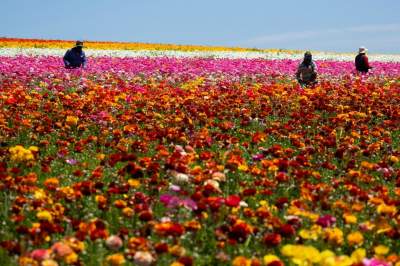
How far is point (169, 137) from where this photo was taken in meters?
8.34

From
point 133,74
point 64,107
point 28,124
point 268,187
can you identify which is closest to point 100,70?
point 133,74

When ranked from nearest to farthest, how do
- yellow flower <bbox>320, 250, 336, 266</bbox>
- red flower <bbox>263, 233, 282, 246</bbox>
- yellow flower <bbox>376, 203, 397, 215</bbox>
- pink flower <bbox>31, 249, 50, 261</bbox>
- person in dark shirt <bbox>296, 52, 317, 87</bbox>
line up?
yellow flower <bbox>320, 250, 336, 266</bbox> → pink flower <bbox>31, 249, 50, 261</bbox> → red flower <bbox>263, 233, 282, 246</bbox> → yellow flower <bbox>376, 203, 397, 215</bbox> → person in dark shirt <bbox>296, 52, 317, 87</bbox>

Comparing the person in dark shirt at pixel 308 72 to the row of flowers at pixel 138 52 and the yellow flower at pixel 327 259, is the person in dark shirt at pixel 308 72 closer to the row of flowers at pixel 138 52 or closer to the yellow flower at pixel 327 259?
the yellow flower at pixel 327 259

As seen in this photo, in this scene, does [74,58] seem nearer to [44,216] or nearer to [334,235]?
[44,216]

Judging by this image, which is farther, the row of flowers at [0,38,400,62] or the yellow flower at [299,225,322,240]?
the row of flowers at [0,38,400,62]

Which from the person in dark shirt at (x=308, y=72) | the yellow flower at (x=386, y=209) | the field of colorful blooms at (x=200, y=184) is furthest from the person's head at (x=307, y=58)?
the yellow flower at (x=386, y=209)

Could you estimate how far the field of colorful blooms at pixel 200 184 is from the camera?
4621mm

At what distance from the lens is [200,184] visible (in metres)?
5.80

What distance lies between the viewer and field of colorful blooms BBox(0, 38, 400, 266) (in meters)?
4.62

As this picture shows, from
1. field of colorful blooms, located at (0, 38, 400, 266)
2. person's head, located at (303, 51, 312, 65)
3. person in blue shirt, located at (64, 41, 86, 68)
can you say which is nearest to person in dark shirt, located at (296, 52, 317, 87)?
person's head, located at (303, 51, 312, 65)

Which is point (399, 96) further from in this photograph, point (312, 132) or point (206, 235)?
point (206, 235)

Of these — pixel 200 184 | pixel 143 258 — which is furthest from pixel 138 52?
pixel 143 258

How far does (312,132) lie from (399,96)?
6463 millimetres

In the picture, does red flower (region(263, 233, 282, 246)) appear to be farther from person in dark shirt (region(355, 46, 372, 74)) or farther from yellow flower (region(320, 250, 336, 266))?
person in dark shirt (region(355, 46, 372, 74))
